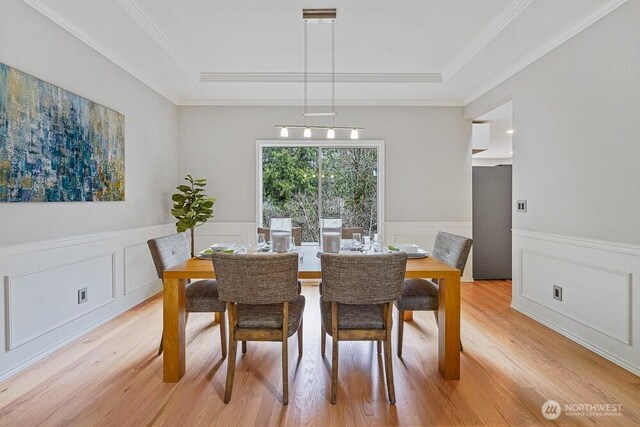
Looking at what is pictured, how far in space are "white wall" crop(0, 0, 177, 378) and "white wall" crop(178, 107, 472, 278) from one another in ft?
2.35

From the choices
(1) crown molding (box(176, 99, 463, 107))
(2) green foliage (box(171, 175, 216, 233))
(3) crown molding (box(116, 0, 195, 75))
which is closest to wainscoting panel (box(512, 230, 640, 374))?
(1) crown molding (box(176, 99, 463, 107))

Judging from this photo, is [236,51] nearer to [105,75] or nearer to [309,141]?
[105,75]

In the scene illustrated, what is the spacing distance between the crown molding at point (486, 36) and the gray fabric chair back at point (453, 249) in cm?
183

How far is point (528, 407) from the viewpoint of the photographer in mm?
1938

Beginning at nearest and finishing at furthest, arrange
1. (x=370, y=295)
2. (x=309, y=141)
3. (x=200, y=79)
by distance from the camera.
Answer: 1. (x=370, y=295)
2. (x=200, y=79)
3. (x=309, y=141)

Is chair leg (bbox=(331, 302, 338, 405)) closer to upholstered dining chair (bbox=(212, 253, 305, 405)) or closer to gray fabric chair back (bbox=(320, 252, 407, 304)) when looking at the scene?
gray fabric chair back (bbox=(320, 252, 407, 304))

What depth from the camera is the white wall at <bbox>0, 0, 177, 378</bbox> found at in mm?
2297

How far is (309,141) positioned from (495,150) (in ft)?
18.0

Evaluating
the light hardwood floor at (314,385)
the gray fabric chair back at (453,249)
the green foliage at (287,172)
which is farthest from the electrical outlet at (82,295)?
the gray fabric chair back at (453,249)

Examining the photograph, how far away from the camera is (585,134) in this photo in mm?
2754

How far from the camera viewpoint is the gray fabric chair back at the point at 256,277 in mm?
1855

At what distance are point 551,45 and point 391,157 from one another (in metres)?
2.23

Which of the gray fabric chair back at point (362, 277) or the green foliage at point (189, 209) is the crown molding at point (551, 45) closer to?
the gray fabric chair back at point (362, 277)

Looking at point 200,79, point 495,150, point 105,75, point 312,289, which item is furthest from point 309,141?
point 495,150
